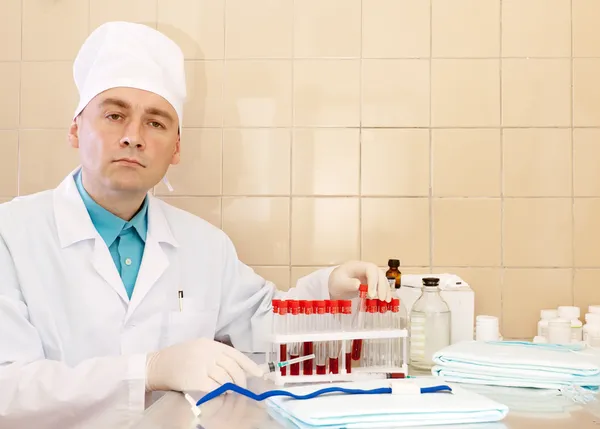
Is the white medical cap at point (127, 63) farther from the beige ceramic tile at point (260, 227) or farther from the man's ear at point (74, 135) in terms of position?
the beige ceramic tile at point (260, 227)

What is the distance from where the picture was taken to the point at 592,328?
1.66m

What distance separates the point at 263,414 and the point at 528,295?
3.97ft

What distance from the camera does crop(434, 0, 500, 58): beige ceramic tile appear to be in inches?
75.8

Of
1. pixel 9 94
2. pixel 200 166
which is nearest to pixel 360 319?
pixel 200 166

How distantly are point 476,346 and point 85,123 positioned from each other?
1.04 m

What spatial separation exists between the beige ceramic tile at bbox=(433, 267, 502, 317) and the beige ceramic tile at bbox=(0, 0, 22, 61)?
1448 mm

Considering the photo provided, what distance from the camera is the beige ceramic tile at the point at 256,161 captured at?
6.34ft

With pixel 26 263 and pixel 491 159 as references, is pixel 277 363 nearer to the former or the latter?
pixel 26 263

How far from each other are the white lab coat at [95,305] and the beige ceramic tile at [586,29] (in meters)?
1.05

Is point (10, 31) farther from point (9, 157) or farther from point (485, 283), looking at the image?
point (485, 283)

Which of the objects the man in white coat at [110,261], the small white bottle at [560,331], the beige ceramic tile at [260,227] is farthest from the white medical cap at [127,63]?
the small white bottle at [560,331]

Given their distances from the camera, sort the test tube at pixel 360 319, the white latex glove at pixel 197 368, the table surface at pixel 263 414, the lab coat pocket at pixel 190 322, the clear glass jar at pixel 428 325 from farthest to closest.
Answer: the lab coat pocket at pixel 190 322 < the clear glass jar at pixel 428 325 < the test tube at pixel 360 319 < the white latex glove at pixel 197 368 < the table surface at pixel 263 414

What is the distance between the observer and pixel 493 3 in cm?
193

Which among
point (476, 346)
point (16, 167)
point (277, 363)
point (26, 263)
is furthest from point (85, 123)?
point (476, 346)
